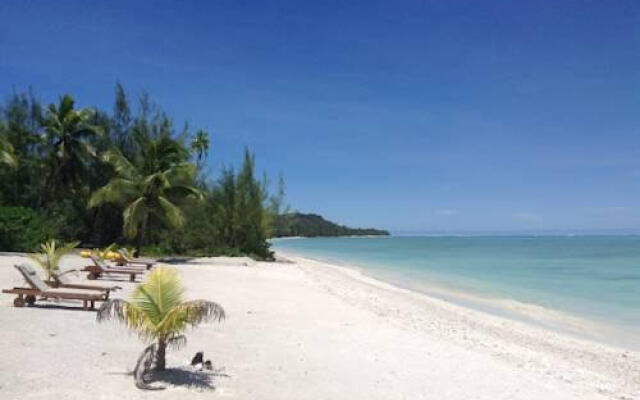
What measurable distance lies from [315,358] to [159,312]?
8.21ft

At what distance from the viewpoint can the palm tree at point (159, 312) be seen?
5.48 meters

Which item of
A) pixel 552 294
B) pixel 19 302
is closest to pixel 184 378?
pixel 19 302

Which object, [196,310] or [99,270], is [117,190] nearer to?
[99,270]

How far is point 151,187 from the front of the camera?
2348cm

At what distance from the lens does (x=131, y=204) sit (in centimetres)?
2312

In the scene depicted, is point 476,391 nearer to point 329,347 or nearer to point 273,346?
point 329,347

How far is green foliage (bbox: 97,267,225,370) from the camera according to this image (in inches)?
216

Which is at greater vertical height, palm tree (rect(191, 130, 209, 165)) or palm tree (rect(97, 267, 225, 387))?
→ palm tree (rect(191, 130, 209, 165))

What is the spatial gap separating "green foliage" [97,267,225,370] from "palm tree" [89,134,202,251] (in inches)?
702

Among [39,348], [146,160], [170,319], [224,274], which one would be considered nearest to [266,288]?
[224,274]

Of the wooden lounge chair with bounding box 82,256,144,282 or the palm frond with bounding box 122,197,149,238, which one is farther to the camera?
the palm frond with bounding box 122,197,149,238

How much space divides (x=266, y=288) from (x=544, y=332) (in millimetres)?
7328

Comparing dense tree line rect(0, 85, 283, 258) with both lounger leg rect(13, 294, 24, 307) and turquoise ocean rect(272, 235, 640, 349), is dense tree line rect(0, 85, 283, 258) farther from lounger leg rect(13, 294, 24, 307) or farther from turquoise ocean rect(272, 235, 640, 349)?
lounger leg rect(13, 294, 24, 307)

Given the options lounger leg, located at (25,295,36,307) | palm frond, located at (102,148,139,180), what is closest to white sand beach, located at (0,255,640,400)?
lounger leg, located at (25,295,36,307)
